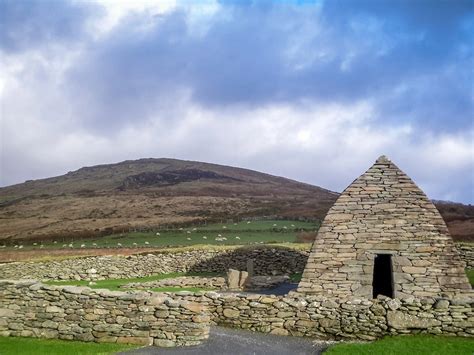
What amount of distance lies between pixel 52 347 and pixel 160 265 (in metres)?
20.5

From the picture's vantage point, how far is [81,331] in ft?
46.1

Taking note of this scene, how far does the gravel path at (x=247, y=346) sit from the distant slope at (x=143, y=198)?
39.4 metres

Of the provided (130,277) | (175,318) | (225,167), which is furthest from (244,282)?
(225,167)

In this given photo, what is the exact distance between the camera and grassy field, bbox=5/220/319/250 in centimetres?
4097

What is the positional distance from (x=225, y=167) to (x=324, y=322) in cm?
13336

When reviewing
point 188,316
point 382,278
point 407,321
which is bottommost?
point 188,316

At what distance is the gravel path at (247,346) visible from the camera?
41.3 feet

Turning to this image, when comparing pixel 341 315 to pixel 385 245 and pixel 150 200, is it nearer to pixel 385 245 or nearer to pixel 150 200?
pixel 385 245

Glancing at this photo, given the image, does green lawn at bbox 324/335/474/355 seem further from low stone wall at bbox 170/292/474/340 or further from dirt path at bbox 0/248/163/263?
dirt path at bbox 0/248/163/263

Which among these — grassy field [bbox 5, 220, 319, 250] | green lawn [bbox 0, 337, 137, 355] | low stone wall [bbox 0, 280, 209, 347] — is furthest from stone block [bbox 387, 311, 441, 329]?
grassy field [bbox 5, 220, 319, 250]

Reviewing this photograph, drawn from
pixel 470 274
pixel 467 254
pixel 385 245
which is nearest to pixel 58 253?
pixel 385 245

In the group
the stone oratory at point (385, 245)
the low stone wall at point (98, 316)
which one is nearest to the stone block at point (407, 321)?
the stone oratory at point (385, 245)

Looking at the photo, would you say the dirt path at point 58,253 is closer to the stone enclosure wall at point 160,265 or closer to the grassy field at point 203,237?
the stone enclosure wall at point 160,265

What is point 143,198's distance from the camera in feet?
286
